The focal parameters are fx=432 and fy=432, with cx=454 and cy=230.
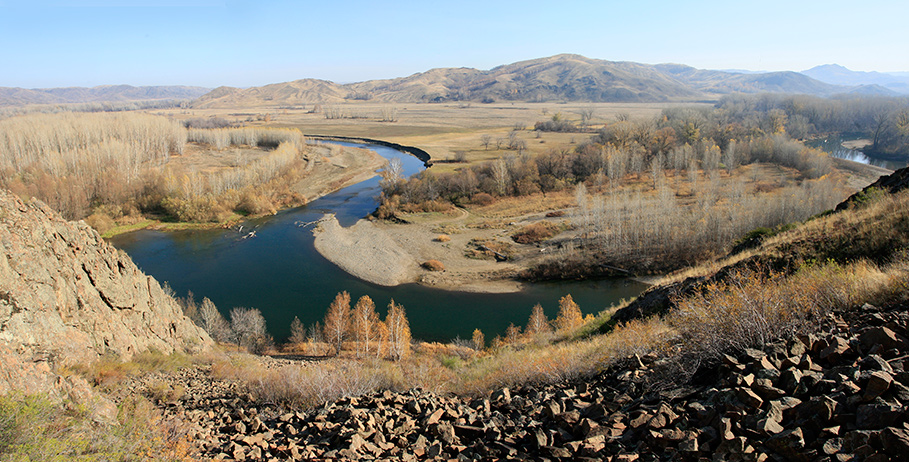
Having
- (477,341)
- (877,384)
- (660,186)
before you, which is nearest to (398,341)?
(477,341)

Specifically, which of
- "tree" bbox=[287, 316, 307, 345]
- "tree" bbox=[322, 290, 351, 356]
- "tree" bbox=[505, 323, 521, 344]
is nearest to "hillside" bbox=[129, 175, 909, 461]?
"tree" bbox=[505, 323, 521, 344]

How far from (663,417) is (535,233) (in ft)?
135

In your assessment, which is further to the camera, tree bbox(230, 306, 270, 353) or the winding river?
the winding river

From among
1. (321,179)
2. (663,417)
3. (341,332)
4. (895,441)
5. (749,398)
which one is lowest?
(341,332)

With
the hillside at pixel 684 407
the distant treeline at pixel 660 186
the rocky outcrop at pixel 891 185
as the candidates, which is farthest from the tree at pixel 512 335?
the rocky outcrop at pixel 891 185

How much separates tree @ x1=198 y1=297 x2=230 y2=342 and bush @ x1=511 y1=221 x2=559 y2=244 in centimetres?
2903

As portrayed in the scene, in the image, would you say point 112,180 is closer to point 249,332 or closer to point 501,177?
point 249,332

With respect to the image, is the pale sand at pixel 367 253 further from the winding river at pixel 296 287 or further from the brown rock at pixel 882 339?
the brown rock at pixel 882 339

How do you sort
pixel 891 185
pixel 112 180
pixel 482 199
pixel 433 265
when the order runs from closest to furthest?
pixel 891 185 < pixel 433 265 < pixel 112 180 < pixel 482 199

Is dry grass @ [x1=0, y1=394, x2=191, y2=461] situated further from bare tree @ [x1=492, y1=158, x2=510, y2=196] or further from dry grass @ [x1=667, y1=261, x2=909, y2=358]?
bare tree @ [x1=492, y1=158, x2=510, y2=196]


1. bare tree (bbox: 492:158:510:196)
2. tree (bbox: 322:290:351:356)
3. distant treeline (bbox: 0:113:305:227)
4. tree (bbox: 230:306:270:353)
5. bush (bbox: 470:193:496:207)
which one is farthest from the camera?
bare tree (bbox: 492:158:510:196)

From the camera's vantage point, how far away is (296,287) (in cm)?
3684

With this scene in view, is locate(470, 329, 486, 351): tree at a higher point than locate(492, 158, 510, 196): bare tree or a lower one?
lower

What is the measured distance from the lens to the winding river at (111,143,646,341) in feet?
105
